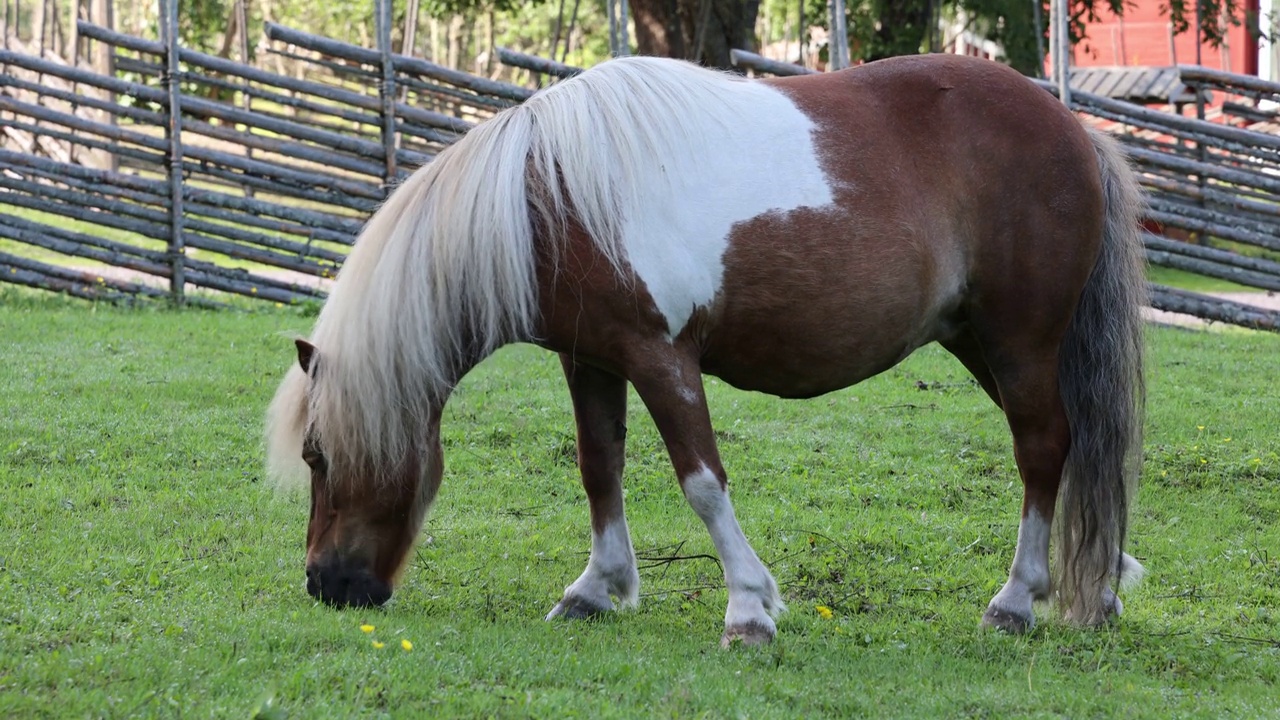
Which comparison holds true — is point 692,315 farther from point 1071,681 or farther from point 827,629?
point 1071,681

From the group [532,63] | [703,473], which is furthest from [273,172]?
[703,473]

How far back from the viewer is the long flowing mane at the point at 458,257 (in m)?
3.73

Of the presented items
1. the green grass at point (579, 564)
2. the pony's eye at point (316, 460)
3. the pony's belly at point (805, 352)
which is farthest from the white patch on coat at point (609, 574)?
the pony's eye at point (316, 460)

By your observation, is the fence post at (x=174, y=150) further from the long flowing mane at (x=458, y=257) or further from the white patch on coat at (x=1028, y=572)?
the white patch on coat at (x=1028, y=572)

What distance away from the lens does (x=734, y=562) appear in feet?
12.6

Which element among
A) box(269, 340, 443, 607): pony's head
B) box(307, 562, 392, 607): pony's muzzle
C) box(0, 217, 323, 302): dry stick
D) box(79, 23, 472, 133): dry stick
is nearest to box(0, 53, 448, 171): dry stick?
box(79, 23, 472, 133): dry stick

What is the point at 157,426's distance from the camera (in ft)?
20.7

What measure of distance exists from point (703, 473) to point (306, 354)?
119cm

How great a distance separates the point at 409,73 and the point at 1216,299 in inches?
277

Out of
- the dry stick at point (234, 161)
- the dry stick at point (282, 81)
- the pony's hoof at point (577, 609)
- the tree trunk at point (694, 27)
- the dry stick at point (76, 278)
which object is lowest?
the pony's hoof at point (577, 609)

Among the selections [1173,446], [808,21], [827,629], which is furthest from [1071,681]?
[808,21]

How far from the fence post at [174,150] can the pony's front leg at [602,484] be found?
684 centimetres

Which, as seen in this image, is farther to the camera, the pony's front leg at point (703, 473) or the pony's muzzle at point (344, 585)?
the pony's muzzle at point (344, 585)

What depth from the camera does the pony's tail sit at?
430 centimetres
